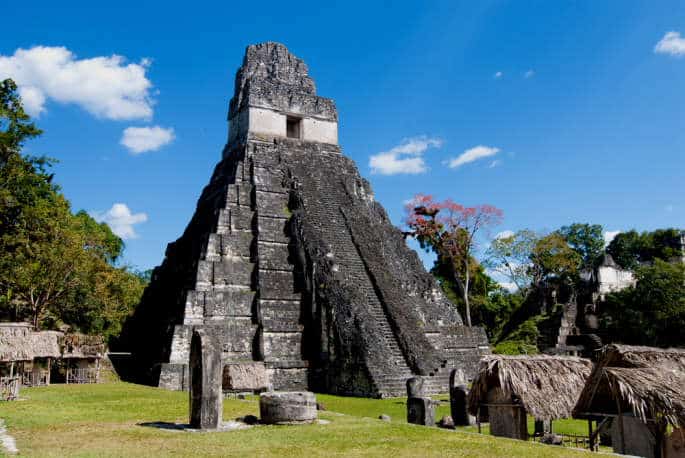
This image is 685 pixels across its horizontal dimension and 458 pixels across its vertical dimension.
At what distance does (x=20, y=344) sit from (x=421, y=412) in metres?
8.33

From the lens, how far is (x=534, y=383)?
30.7ft

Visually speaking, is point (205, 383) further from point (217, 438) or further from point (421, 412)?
point (421, 412)

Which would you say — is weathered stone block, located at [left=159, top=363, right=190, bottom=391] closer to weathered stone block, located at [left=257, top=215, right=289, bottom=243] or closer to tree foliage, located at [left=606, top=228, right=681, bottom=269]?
weathered stone block, located at [left=257, top=215, right=289, bottom=243]

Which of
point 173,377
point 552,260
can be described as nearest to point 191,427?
point 173,377

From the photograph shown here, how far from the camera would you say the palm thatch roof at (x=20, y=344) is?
1290cm

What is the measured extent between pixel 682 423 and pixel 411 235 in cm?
2609

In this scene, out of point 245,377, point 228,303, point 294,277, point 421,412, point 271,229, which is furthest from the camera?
point 271,229

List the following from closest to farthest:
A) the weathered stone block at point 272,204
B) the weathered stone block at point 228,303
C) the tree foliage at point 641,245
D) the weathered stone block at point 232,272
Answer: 1. the weathered stone block at point 228,303
2. the weathered stone block at point 232,272
3. the weathered stone block at point 272,204
4. the tree foliage at point 641,245

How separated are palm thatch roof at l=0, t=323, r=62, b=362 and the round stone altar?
6430 millimetres

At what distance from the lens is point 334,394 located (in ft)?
54.1

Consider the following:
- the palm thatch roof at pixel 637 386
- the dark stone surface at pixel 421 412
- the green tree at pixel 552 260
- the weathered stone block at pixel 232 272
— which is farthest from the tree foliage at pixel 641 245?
the palm thatch roof at pixel 637 386

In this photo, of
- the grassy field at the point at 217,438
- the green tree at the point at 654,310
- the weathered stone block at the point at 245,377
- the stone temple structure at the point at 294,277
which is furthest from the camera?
the green tree at the point at 654,310

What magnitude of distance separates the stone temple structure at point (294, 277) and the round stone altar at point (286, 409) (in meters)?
6.19

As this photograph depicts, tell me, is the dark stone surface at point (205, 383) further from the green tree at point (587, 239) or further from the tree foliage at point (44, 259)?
the green tree at point (587, 239)
